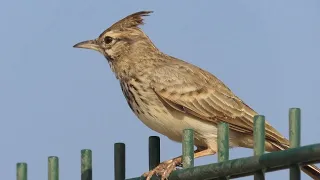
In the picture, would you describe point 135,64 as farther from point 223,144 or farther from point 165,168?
point 223,144

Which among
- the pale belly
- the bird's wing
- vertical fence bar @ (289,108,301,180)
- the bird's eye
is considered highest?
the bird's eye

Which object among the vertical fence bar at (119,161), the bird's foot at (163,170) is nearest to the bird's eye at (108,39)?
the bird's foot at (163,170)

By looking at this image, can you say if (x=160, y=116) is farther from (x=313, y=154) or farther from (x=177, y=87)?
(x=313, y=154)

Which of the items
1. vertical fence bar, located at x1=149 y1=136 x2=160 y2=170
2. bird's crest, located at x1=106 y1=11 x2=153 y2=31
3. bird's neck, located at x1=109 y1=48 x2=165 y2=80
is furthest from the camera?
bird's crest, located at x1=106 y1=11 x2=153 y2=31

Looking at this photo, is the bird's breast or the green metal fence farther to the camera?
the bird's breast

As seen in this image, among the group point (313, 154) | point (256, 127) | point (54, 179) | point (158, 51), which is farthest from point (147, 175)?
point (158, 51)

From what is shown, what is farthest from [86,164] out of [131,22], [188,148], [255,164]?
[131,22]

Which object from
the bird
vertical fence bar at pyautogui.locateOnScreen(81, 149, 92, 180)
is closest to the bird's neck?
the bird

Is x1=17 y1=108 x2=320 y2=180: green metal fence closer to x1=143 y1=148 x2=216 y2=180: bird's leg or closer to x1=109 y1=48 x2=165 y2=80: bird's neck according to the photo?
x1=143 y1=148 x2=216 y2=180: bird's leg
